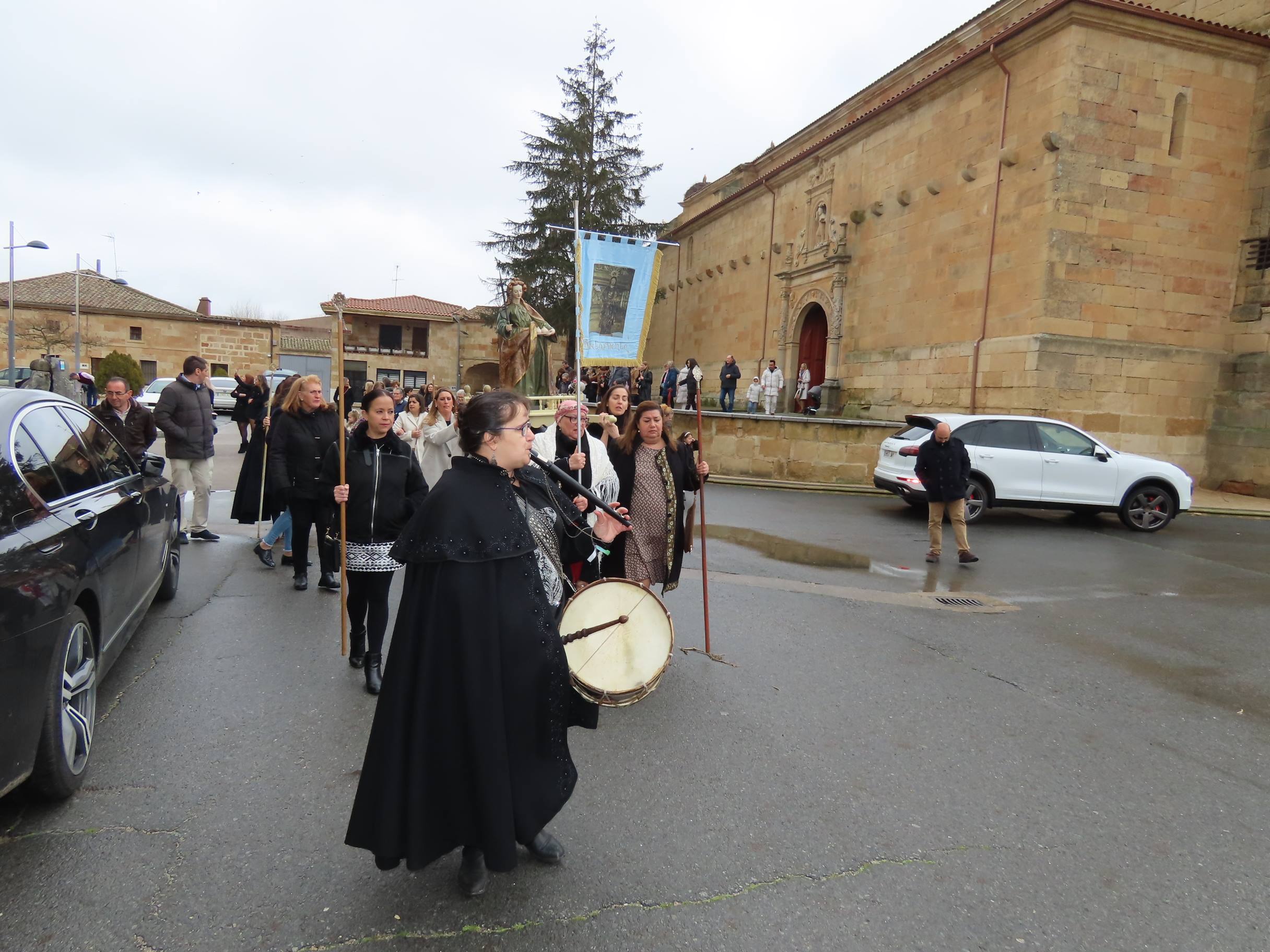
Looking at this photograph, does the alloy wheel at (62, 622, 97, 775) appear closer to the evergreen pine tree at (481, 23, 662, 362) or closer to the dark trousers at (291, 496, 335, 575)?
the dark trousers at (291, 496, 335, 575)

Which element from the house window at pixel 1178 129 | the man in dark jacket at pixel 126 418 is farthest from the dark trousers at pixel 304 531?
the house window at pixel 1178 129

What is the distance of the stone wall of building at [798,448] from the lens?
49.5ft

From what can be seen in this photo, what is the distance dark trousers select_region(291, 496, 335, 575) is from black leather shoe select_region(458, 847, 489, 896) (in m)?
4.11

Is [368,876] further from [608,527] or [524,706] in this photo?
[608,527]

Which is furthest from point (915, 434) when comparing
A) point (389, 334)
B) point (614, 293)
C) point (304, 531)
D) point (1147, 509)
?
point (389, 334)

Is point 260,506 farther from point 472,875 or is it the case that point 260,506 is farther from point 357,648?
point 472,875

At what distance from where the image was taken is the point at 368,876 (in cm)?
266

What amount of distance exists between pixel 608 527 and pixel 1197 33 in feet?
59.0

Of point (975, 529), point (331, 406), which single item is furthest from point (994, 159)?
point (331, 406)

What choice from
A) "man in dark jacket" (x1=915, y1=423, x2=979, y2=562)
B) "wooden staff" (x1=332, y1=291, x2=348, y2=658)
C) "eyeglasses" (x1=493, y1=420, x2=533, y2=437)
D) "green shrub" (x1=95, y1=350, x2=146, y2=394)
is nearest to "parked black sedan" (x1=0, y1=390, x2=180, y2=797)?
"wooden staff" (x1=332, y1=291, x2=348, y2=658)

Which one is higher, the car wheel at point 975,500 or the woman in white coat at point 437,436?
the woman in white coat at point 437,436

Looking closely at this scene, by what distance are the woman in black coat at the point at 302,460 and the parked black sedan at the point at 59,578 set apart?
166 cm

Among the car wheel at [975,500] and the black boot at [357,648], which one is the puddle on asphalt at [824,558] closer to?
the car wheel at [975,500]

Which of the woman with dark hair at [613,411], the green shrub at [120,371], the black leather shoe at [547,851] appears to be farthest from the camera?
the green shrub at [120,371]
